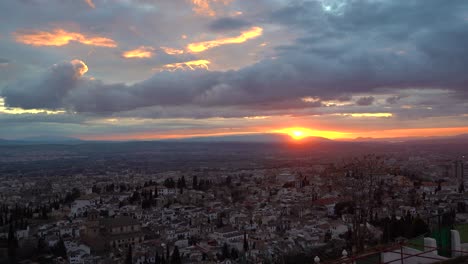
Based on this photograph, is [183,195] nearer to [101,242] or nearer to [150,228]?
[150,228]

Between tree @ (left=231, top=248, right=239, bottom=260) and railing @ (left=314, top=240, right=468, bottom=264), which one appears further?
tree @ (left=231, top=248, right=239, bottom=260)

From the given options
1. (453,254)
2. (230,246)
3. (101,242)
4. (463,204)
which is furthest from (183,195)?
(453,254)

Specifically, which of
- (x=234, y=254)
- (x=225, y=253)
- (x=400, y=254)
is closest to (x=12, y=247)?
(x=225, y=253)

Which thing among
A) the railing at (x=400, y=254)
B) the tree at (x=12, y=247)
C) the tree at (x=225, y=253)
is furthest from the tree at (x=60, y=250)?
the railing at (x=400, y=254)

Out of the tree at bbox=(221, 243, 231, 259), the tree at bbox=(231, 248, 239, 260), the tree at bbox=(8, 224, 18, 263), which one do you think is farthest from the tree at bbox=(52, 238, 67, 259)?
the tree at bbox=(231, 248, 239, 260)

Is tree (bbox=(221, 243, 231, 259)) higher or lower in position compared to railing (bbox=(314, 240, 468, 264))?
lower

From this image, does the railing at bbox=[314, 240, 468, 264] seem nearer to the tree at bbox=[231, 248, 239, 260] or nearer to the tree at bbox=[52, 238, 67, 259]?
the tree at bbox=[231, 248, 239, 260]

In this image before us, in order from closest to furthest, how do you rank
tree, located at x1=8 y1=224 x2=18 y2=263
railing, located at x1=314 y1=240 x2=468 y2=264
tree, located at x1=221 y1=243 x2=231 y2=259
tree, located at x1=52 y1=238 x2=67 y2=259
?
railing, located at x1=314 y1=240 x2=468 y2=264 < tree, located at x1=221 y1=243 x2=231 y2=259 < tree, located at x1=8 y1=224 x2=18 y2=263 < tree, located at x1=52 y1=238 x2=67 y2=259

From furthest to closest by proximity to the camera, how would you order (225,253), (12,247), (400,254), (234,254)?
1. (12,247)
2. (225,253)
3. (234,254)
4. (400,254)

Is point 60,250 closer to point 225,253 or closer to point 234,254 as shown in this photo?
point 225,253

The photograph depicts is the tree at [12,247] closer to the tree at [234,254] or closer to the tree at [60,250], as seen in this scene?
the tree at [60,250]

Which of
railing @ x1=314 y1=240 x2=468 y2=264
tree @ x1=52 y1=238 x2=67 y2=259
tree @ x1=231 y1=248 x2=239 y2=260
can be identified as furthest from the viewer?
tree @ x1=52 y1=238 x2=67 y2=259
